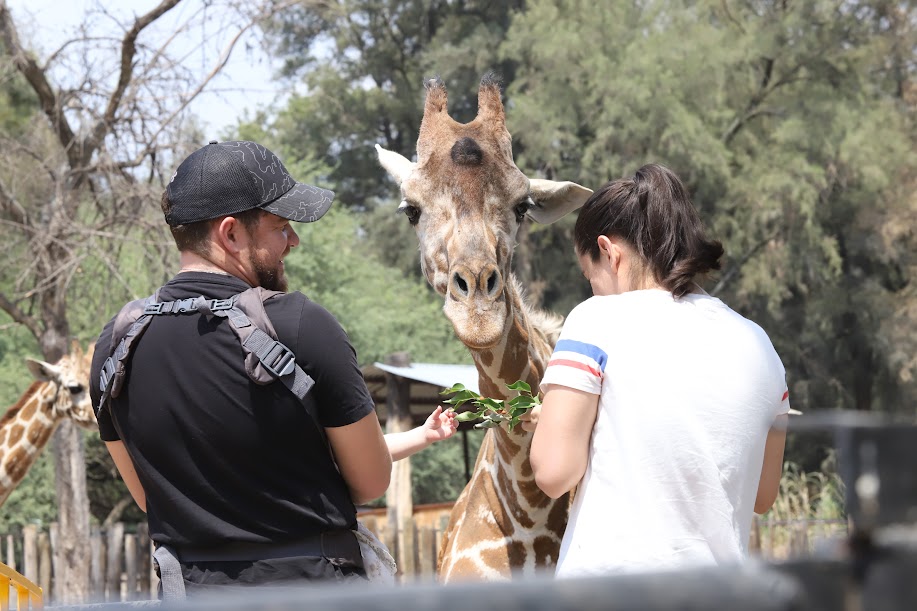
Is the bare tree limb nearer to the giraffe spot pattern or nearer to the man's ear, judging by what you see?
the giraffe spot pattern

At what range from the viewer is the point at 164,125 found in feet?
36.8

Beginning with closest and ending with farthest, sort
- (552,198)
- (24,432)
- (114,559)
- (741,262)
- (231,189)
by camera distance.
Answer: (231,189) < (552,198) < (24,432) < (114,559) < (741,262)

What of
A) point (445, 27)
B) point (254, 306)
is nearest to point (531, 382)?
point (254, 306)

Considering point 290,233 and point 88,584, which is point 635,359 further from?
point 88,584

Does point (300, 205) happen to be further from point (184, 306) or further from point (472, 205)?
point (472, 205)

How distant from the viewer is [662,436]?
226 cm

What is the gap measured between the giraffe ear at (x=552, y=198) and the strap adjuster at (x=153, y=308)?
1.80 meters

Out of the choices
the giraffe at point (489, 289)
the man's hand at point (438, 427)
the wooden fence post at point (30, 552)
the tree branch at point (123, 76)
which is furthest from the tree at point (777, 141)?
the man's hand at point (438, 427)

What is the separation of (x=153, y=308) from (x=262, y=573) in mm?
610

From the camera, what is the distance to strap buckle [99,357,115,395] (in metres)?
2.30

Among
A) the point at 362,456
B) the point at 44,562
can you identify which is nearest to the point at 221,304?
the point at 362,456

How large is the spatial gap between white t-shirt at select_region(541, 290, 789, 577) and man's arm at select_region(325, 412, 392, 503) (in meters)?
0.40

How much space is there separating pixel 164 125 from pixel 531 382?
28.0ft

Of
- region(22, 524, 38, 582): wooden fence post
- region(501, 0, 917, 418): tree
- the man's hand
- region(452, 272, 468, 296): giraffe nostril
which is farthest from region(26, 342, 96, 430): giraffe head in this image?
region(501, 0, 917, 418): tree
